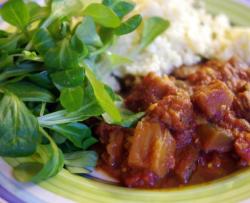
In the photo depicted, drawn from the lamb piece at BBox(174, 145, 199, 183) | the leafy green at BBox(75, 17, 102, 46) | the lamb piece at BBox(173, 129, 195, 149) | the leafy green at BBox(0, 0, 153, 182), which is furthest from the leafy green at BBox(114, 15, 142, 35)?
the lamb piece at BBox(174, 145, 199, 183)

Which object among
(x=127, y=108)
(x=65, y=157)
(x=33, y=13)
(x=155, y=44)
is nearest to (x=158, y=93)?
(x=127, y=108)

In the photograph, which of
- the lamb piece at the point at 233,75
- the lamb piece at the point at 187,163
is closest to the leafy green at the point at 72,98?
the lamb piece at the point at 187,163

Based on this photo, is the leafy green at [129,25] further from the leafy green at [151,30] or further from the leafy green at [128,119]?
the leafy green at [128,119]

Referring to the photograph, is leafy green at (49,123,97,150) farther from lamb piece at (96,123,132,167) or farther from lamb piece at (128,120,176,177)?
lamb piece at (128,120,176,177)

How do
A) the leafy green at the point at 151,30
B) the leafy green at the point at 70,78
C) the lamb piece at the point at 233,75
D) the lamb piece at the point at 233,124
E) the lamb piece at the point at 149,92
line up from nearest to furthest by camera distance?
1. the leafy green at the point at 70,78
2. the lamb piece at the point at 233,124
3. the lamb piece at the point at 149,92
4. the lamb piece at the point at 233,75
5. the leafy green at the point at 151,30

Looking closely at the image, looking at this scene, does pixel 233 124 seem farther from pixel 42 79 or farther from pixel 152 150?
pixel 42 79

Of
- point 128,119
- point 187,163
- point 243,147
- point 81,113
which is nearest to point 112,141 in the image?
point 128,119

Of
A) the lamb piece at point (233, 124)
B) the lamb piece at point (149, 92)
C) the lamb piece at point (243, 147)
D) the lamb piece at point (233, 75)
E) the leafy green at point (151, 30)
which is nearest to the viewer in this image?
the lamb piece at point (243, 147)
